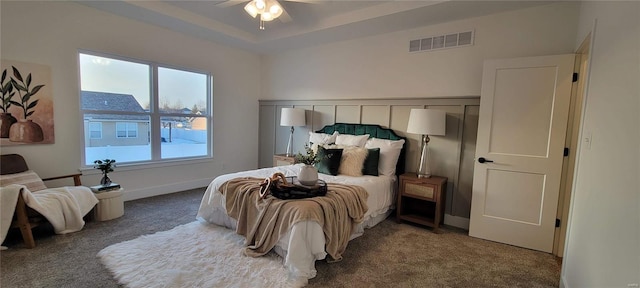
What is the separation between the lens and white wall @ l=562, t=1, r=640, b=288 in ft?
4.17

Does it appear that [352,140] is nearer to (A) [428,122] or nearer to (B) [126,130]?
(A) [428,122]

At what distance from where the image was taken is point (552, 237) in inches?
113

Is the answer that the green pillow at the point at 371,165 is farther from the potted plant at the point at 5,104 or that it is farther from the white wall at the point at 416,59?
the potted plant at the point at 5,104

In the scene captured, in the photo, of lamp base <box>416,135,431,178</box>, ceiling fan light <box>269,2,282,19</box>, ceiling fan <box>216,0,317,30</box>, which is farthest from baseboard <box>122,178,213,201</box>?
lamp base <box>416,135,431,178</box>

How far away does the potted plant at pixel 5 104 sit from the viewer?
3.05 meters

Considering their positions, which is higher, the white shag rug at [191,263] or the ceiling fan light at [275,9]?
the ceiling fan light at [275,9]

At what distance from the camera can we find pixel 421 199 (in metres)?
3.50

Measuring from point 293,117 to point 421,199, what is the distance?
7.99ft

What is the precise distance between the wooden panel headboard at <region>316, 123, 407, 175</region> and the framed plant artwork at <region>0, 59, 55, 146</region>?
11.8 feet

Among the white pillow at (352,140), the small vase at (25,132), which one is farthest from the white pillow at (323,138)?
the small vase at (25,132)

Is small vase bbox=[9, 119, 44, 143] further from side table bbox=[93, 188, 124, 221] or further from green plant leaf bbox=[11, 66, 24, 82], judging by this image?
side table bbox=[93, 188, 124, 221]

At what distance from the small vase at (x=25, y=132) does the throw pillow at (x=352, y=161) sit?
3.62 metres

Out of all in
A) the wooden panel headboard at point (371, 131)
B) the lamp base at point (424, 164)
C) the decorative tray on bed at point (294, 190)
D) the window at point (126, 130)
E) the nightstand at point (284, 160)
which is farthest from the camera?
the nightstand at point (284, 160)

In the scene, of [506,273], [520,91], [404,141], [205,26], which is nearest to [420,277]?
[506,273]
